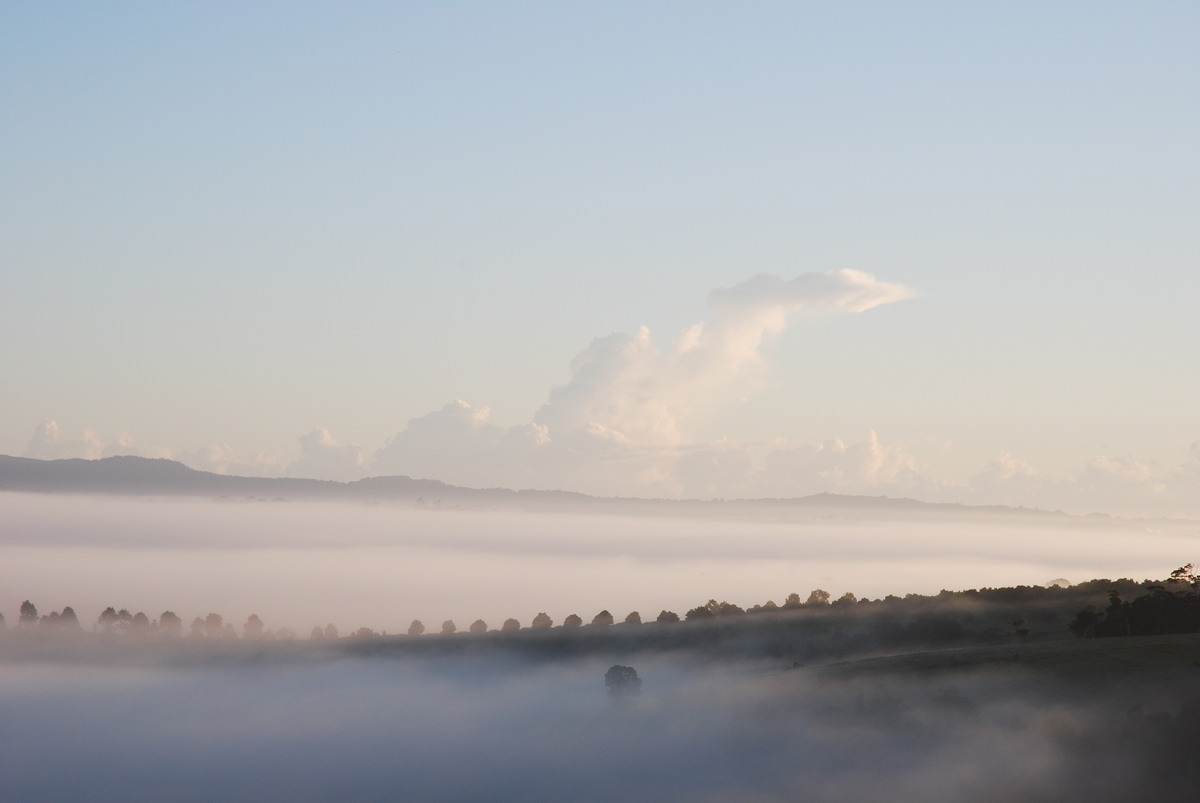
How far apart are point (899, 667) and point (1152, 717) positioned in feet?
153

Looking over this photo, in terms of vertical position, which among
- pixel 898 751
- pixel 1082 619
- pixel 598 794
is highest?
pixel 1082 619

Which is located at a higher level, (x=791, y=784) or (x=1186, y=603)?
(x=1186, y=603)

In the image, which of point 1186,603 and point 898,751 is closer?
point 898,751

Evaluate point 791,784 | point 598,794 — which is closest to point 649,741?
point 598,794

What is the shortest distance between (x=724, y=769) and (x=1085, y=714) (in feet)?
191

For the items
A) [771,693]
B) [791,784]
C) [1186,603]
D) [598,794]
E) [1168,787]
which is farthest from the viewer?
[598,794]

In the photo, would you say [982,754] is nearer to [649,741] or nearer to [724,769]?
[724,769]

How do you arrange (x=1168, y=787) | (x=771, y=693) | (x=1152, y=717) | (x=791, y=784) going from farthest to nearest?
(x=771, y=693), (x=791, y=784), (x=1152, y=717), (x=1168, y=787)

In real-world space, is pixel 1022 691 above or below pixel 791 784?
above

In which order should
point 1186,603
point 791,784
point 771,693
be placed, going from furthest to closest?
point 771,693 → point 1186,603 → point 791,784

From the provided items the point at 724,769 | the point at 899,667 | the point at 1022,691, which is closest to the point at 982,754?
the point at 1022,691

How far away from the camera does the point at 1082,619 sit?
178m

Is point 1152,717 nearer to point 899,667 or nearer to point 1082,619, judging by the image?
point 899,667

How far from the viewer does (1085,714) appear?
4806 inches
